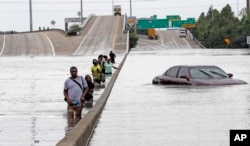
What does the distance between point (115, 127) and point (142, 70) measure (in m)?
26.3

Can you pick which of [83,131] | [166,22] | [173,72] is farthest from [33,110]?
[166,22]

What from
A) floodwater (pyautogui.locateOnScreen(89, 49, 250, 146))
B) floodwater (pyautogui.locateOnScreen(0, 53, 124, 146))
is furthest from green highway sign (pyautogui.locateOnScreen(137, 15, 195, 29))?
floodwater (pyautogui.locateOnScreen(89, 49, 250, 146))

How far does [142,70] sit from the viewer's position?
137 feet

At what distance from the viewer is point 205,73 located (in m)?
28.8

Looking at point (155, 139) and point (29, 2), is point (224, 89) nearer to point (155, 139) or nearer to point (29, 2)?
point (155, 139)

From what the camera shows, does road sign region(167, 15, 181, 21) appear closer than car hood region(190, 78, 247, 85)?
No

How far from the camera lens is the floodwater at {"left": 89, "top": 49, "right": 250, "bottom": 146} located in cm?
1345

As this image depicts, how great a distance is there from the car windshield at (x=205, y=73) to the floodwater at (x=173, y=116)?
4.18 ft

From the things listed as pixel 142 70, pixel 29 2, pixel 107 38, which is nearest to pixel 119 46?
pixel 107 38

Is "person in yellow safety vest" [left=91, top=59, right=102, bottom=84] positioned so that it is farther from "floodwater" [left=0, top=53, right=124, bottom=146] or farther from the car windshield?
the car windshield

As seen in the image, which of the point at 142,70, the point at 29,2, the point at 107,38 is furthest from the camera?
the point at 29,2

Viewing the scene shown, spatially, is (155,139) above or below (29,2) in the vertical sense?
below

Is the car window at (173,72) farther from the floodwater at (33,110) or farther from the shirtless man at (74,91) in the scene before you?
the shirtless man at (74,91)

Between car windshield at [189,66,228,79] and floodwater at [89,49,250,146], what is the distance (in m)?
1.28
